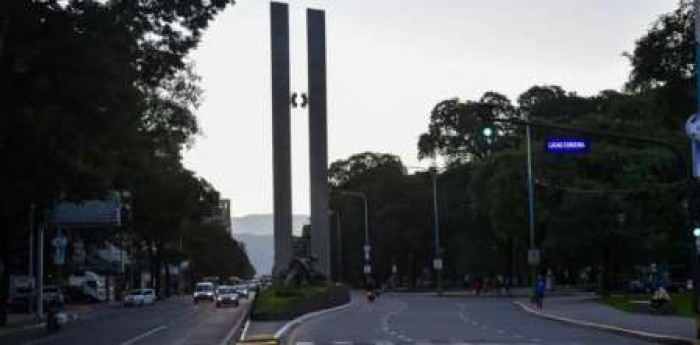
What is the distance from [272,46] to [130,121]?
1598 inches

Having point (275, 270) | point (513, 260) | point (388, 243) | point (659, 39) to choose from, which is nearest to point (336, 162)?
point (388, 243)

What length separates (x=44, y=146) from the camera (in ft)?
104

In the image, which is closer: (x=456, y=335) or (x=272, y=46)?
(x=456, y=335)

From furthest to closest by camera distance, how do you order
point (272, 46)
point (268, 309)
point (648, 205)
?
point (272, 46), point (648, 205), point (268, 309)

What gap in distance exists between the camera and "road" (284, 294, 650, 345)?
105 ft

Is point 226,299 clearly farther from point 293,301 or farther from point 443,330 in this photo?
point 443,330

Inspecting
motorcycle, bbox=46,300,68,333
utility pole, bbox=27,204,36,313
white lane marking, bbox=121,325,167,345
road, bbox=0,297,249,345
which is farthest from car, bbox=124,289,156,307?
motorcycle, bbox=46,300,68,333

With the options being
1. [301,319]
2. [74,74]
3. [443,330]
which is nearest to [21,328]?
[301,319]

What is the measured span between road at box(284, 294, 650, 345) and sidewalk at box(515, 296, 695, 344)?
53 centimetres

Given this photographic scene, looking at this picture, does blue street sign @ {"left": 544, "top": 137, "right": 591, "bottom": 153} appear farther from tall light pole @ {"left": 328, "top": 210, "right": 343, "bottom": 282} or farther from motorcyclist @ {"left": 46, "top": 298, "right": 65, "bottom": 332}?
tall light pole @ {"left": 328, "top": 210, "right": 343, "bottom": 282}

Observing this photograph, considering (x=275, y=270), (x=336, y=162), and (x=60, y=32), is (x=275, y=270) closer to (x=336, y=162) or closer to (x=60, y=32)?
(x=60, y=32)

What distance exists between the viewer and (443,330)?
37656 mm

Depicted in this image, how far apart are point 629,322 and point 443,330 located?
6.47m

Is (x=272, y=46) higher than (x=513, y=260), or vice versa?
(x=272, y=46)
